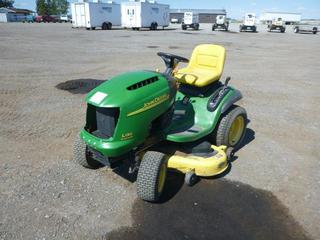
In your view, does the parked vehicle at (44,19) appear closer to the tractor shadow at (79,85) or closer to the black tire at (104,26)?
the black tire at (104,26)

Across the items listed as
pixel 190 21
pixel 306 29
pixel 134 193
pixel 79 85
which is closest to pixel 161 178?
pixel 134 193

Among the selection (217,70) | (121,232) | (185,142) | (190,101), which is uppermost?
(217,70)

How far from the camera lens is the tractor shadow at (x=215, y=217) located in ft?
9.31

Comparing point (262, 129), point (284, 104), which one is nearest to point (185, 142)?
point (262, 129)

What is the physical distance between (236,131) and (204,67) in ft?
3.51

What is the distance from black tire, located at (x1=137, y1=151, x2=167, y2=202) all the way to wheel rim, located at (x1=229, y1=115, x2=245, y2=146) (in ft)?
5.36

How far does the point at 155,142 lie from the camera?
140 inches

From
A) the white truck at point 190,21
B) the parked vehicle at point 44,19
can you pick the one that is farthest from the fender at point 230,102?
the parked vehicle at point 44,19

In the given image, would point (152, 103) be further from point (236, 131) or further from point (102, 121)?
point (236, 131)

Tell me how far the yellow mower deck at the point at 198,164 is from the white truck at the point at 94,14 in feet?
95.5

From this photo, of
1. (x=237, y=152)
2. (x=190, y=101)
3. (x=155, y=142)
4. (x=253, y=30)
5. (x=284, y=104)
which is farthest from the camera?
(x=253, y=30)

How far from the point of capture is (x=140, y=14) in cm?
3064

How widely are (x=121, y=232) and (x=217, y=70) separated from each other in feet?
8.11

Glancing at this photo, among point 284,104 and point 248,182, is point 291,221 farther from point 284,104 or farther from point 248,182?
point 284,104
